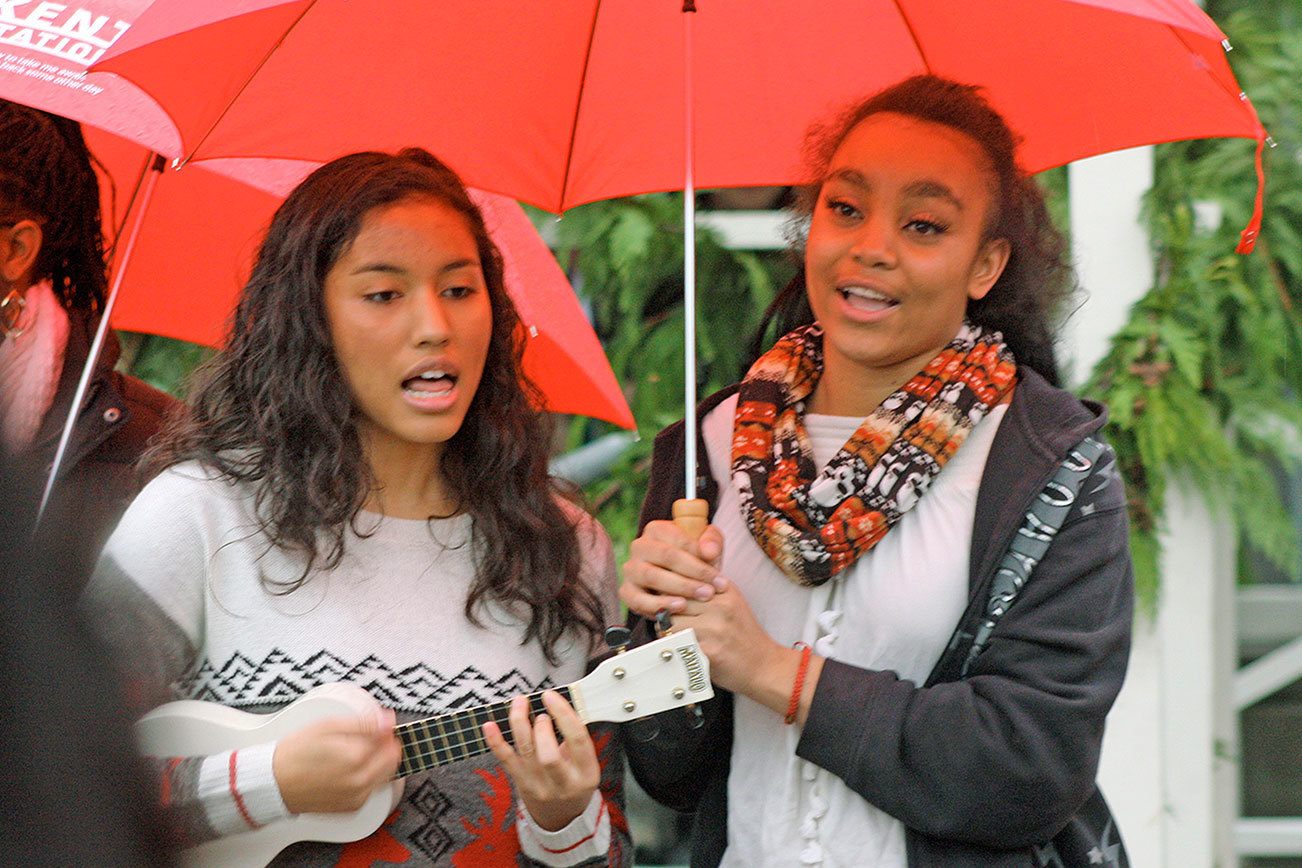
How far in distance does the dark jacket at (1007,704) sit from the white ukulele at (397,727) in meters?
0.21

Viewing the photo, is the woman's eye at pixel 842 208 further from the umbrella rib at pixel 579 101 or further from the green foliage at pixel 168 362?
the green foliage at pixel 168 362

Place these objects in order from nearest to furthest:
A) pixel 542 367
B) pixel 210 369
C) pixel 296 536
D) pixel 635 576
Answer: pixel 635 576
pixel 296 536
pixel 210 369
pixel 542 367

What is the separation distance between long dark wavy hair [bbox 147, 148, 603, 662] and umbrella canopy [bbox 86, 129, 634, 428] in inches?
14.9

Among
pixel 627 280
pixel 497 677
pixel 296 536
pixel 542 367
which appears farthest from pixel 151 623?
pixel 627 280

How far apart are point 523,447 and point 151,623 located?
0.68m

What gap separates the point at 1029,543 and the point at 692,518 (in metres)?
0.47

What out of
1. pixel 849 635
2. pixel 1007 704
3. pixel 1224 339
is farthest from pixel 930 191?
pixel 1224 339

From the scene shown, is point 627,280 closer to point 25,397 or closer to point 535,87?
point 535,87

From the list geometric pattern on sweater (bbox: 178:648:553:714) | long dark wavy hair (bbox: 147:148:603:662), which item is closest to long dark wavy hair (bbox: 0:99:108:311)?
long dark wavy hair (bbox: 147:148:603:662)

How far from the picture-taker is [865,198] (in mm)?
2555

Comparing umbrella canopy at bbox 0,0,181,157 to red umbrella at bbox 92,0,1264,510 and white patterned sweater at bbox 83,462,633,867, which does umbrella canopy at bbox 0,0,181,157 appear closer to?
red umbrella at bbox 92,0,1264,510

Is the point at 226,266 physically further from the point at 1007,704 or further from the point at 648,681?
the point at 1007,704

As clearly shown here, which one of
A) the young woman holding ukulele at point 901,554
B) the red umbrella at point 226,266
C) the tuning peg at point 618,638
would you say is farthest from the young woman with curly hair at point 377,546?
the red umbrella at point 226,266

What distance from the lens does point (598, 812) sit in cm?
247
